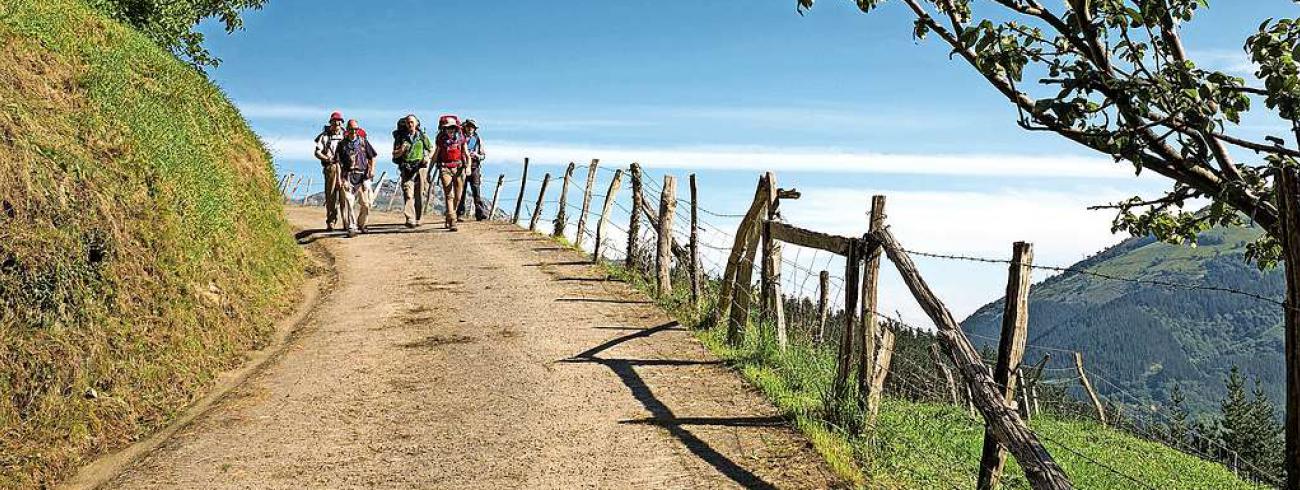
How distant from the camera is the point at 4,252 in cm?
855

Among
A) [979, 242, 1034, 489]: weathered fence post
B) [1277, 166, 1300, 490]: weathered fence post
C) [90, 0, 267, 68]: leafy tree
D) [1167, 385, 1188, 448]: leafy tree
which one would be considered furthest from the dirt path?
[90, 0, 267, 68]: leafy tree

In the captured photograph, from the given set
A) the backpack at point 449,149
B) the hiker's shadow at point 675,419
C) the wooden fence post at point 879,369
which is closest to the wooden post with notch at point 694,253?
the hiker's shadow at point 675,419

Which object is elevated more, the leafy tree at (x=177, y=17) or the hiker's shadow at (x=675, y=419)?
the leafy tree at (x=177, y=17)

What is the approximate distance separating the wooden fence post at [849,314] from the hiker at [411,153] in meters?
14.1

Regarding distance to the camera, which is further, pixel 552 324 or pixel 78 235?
pixel 552 324

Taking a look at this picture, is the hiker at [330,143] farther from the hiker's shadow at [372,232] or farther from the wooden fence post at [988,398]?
the wooden fence post at [988,398]

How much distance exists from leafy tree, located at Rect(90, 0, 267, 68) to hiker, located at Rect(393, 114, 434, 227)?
7.72m

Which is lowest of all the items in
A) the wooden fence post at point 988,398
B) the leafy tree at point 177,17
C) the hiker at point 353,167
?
the wooden fence post at point 988,398

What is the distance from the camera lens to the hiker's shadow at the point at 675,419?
7.35 metres

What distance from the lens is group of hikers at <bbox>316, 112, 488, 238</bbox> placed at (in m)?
19.3

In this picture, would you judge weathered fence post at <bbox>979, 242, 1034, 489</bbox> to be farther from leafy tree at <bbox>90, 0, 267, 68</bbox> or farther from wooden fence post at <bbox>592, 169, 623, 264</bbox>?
leafy tree at <bbox>90, 0, 267, 68</bbox>

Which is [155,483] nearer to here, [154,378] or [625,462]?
[154,378]

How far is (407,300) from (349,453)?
629 cm

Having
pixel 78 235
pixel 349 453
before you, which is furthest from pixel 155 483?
pixel 78 235
